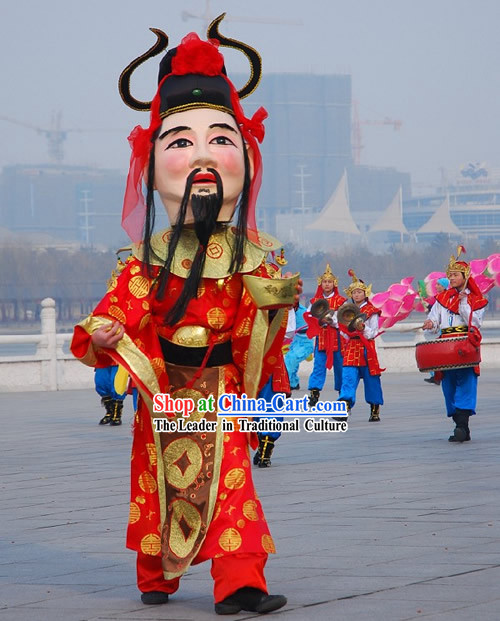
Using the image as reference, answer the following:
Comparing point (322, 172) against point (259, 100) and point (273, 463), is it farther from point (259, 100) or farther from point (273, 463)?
point (273, 463)

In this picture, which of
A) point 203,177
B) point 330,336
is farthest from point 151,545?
point 330,336

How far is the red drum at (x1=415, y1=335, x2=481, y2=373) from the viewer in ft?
31.7

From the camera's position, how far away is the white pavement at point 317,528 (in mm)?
4508

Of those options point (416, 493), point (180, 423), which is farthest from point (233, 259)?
point (416, 493)

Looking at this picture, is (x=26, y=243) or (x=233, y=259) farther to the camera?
(x=26, y=243)

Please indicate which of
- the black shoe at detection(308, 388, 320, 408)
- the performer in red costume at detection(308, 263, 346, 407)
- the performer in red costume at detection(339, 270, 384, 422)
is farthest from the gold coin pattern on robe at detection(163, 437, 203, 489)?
the black shoe at detection(308, 388, 320, 408)

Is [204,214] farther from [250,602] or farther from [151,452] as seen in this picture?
[250,602]

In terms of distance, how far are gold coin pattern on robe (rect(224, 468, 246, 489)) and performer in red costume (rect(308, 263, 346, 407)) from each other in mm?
8794

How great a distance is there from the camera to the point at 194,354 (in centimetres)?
476

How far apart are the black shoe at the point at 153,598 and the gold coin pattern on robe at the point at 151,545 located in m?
0.14

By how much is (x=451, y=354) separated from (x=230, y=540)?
5.44m

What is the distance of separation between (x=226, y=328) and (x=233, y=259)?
10.0 inches

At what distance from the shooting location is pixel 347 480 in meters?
7.79

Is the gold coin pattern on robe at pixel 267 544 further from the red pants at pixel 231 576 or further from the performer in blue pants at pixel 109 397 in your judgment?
the performer in blue pants at pixel 109 397
